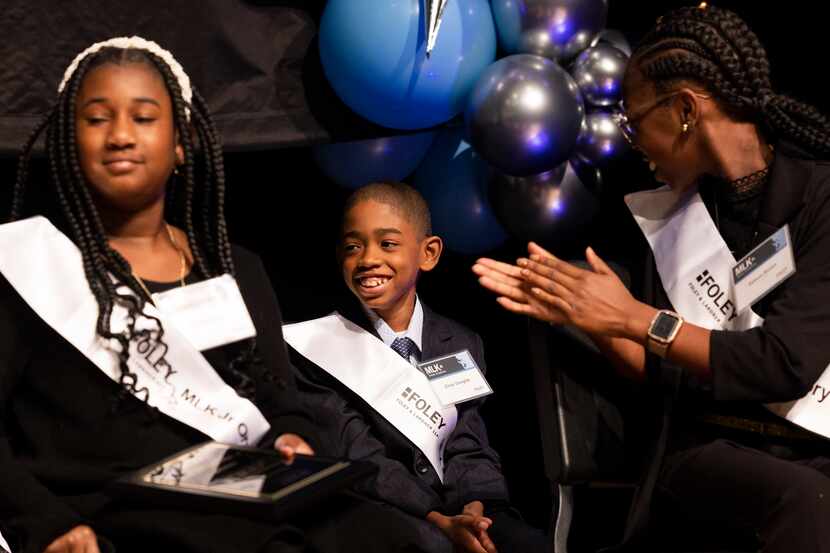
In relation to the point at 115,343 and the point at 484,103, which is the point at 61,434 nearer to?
the point at 115,343

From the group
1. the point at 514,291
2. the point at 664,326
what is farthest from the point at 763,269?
the point at 514,291

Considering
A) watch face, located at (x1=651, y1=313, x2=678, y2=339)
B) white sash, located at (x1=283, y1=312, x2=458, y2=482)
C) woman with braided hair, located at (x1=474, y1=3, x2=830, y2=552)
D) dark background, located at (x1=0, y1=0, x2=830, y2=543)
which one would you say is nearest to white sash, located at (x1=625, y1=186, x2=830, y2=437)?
woman with braided hair, located at (x1=474, y1=3, x2=830, y2=552)

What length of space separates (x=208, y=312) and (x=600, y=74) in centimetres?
153

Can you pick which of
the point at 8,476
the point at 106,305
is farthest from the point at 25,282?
the point at 8,476

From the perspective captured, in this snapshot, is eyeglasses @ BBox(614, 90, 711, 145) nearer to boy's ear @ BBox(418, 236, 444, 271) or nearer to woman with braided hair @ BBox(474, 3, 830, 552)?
woman with braided hair @ BBox(474, 3, 830, 552)

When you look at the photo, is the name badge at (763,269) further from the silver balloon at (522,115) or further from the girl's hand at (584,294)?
the silver balloon at (522,115)

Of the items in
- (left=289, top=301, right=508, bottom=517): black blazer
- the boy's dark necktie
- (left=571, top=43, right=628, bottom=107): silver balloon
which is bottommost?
(left=289, top=301, right=508, bottom=517): black blazer

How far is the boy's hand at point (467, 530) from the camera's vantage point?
240cm

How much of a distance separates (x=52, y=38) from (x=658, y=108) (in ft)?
4.48

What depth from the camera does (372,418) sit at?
2.60m

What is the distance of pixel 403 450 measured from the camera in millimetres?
2600

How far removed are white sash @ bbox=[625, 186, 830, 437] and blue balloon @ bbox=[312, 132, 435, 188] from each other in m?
0.81

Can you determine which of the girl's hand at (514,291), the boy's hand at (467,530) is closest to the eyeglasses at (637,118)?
the girl's hand at (514,291)

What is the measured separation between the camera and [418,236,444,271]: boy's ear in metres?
2.83
